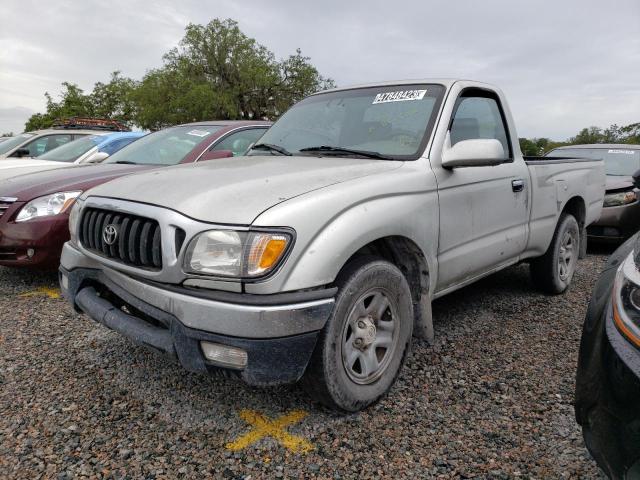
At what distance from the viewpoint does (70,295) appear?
2.60 metres

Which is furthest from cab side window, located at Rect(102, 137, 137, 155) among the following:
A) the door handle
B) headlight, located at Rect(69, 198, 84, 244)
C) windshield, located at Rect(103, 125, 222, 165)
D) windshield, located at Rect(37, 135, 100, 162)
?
the door handle

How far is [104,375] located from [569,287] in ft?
13.3

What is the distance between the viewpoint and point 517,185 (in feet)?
11.3

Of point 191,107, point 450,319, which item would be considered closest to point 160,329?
point 450,319

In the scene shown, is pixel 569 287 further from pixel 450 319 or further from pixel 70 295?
pixel 70 295

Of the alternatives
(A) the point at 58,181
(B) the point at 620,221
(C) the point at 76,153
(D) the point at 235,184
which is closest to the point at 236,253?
(D) the point at 235,184

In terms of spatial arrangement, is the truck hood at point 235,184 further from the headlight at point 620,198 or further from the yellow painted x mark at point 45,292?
the headlight at point 620,198

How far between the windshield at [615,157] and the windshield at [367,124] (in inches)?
190

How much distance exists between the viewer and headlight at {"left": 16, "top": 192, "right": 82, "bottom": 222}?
3.98 m

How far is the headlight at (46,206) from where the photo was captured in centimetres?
398

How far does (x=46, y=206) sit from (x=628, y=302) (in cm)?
409

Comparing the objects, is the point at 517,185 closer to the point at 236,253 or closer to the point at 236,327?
the point at 236,253

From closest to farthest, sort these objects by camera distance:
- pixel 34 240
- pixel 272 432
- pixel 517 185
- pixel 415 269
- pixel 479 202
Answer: pixel 272 432 → pixel 415 269 → pixel 479 202 → pixel 517 185 → pixel 34 240

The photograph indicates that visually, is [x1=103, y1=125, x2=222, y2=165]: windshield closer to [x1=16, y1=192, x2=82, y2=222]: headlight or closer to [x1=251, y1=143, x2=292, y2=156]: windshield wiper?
[x1=16, y1=192, x2=82, y2=222]: headlight
